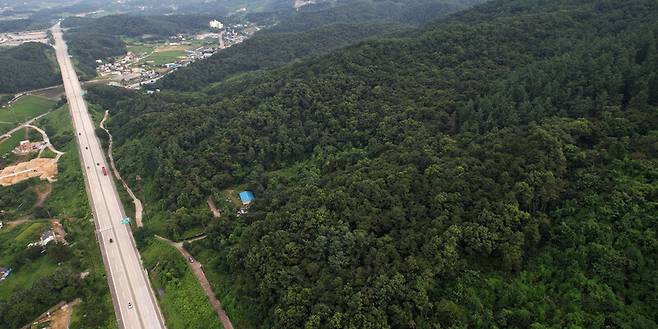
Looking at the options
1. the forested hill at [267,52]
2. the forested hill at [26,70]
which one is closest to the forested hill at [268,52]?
the forested hill at [267,52]

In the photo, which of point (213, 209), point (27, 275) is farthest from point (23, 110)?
point (213, 209)

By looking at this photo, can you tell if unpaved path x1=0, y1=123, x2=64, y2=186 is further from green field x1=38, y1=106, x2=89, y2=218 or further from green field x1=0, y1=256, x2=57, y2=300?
green field x1=0, y1=256, x2=57, y2=300

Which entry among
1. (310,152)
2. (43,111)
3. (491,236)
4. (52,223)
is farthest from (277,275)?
(43,111)

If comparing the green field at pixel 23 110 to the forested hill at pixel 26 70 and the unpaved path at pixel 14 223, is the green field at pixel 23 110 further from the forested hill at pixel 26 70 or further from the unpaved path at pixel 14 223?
the unpaved path at pixel 14 223

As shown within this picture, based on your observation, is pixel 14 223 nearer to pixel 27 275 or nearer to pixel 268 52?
pixel 27 275

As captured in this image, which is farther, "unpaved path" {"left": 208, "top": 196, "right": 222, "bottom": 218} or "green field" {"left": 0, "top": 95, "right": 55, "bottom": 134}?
"green field" {"left": 0, "top": 95, "right": 55, "bottom": 134}

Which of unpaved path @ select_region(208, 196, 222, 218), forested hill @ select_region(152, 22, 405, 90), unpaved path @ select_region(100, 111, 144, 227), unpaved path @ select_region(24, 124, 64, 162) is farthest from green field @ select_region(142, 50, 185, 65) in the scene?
unpaved path @ select_region(208, 196, 222, 218)
